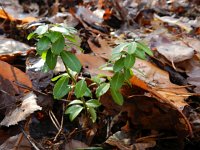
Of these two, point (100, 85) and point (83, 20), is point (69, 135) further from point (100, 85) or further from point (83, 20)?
point (83, 20)

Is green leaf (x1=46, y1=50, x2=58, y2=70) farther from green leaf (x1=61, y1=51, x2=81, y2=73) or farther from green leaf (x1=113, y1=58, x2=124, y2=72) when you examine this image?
green leaf (x1=113, y1=58, x2=124, y2=72)

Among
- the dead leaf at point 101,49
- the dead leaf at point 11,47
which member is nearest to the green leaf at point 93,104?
the dead leaf at point 101,49

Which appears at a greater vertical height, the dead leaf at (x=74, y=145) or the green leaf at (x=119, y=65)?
the green leaf at (x=119, y=65)

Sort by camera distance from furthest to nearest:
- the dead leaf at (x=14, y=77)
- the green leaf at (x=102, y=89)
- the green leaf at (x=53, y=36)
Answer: the dead leaf at (x=14, y=77)
the green leaf at (x=102, y=89)
the green leaf at (x=53, y=36)

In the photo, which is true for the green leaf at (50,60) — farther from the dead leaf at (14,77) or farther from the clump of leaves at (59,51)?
the dead leaf at (14,77)

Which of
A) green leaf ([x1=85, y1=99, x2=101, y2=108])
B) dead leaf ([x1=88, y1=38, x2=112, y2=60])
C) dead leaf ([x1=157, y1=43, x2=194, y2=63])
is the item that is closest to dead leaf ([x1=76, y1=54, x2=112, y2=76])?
dead leaf ([x1=88, y1=38, x2=112, y2=60])

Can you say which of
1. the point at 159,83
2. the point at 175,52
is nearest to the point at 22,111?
the point at 159,83
